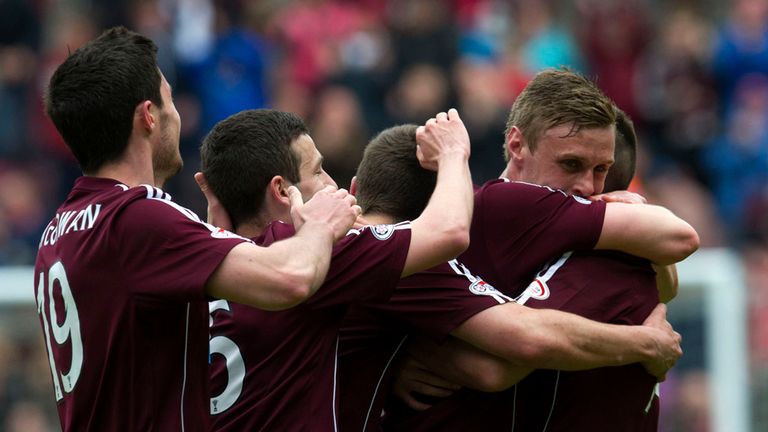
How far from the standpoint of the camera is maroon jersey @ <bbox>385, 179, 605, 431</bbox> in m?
5.06

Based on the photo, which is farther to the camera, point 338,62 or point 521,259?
point 338,62

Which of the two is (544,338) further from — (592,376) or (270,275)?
(270,275)

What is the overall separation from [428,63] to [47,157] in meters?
3.75

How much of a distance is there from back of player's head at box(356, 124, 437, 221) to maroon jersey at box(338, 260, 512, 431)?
293 millimetres

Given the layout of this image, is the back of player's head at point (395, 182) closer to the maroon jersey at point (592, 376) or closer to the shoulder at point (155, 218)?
the maroon jersey at point (592, 376)

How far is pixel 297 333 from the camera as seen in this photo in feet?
15.7

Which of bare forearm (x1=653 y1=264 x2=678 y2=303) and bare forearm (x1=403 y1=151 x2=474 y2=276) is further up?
bare forearm (x1=403 y1=151 x2=474 y2=276)

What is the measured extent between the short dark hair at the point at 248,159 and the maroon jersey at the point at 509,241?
2.52 feet

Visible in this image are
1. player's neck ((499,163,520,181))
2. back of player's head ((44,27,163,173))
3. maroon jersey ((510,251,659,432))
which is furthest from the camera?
player's neck ((499,163,520,181))

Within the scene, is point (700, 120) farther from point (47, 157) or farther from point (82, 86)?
point (82, 86)

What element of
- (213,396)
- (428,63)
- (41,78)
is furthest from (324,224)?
(41,78)

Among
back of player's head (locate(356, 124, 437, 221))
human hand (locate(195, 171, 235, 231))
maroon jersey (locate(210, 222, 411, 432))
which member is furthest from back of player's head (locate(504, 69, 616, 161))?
human hand (locate(195, 171, 235, 231))

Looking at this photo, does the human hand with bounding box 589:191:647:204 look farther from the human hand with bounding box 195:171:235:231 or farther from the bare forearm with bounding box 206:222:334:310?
A: the human hand with bounding box 195:171:235:231

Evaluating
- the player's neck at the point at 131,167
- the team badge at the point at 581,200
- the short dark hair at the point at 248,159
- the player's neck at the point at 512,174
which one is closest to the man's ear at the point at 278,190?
the short dark hair at the point at 248,159
